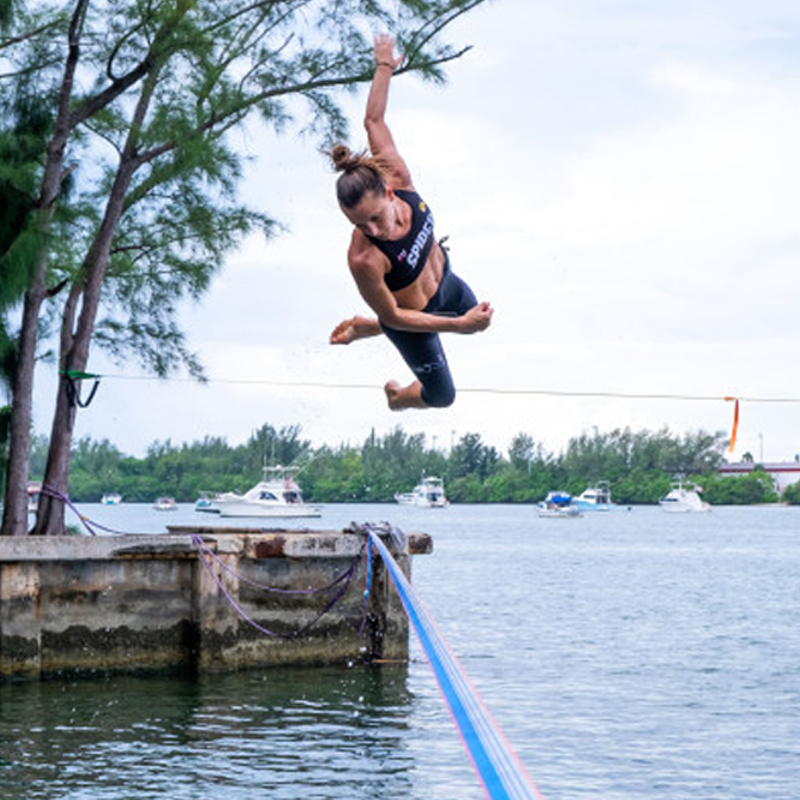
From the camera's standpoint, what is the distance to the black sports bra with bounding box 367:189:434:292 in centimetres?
490

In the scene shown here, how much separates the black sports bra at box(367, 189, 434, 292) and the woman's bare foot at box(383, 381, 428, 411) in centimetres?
72

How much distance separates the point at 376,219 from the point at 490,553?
95.8 meters

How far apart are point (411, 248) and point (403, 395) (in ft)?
3.79

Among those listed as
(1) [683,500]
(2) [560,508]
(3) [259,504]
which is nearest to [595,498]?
(1) [683,500]

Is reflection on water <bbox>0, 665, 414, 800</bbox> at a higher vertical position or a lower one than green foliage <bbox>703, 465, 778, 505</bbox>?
lower

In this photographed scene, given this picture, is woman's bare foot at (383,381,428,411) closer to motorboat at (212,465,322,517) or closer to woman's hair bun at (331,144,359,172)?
woman's hair bun at (331,144,359,172)

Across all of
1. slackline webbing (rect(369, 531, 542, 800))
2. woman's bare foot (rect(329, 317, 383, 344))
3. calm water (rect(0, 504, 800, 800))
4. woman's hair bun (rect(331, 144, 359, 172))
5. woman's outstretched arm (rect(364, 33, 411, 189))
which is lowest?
calm water (rect(0, 504, 800, 800))

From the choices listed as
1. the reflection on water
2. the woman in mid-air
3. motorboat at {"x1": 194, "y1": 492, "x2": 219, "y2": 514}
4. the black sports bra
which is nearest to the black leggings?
the woman in mid-air

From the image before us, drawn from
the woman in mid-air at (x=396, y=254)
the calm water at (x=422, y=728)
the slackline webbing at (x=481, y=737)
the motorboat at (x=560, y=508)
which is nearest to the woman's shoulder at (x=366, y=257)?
the woman in mid-air at (x=396, y=254)

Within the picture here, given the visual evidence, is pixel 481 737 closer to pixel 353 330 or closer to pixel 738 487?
pixel 353 330

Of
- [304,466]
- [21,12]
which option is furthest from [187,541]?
[304,466]

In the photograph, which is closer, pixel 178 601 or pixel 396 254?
pixel 396 254

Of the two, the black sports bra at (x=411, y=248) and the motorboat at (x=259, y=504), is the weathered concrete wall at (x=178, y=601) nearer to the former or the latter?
the black sports bra at (x=411, y=248)

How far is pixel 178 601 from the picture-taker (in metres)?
22.2
